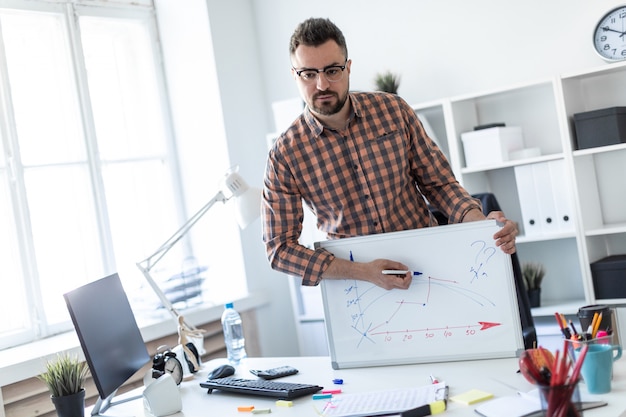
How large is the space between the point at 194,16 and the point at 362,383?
2.84 meters

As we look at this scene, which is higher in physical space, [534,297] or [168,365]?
[168,365]

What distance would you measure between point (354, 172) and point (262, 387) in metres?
0.73

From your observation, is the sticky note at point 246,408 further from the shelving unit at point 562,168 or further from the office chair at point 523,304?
the shelving unit at point 562,168

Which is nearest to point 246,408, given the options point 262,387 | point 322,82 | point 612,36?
point 262,387

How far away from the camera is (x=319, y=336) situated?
418 centimetres

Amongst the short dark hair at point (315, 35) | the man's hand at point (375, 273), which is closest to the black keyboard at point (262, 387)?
the man's hand at point (375, 273)

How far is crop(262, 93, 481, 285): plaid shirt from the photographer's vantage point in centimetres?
234

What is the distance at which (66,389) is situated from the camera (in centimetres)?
226

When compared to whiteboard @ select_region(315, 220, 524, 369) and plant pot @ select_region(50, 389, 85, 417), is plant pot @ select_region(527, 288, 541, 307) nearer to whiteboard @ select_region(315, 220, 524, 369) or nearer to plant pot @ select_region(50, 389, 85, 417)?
whiteboard @ select_region(315, 220, 524, 369)

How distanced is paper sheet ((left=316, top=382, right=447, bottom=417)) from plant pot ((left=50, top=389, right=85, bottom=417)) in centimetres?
81

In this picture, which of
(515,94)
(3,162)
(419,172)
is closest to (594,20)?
(515,94)

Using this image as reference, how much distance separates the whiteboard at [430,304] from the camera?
2037mm

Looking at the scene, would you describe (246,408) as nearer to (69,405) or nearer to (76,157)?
(69,405)

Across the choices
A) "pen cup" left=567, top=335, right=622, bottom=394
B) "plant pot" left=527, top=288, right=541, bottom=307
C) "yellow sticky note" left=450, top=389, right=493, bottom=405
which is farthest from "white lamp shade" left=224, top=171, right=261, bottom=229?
"plant pot" left=527, top=288, right=541, bottom=307
